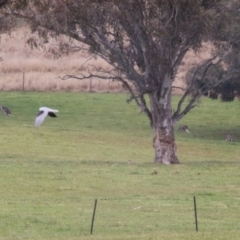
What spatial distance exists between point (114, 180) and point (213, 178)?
10.1 feet

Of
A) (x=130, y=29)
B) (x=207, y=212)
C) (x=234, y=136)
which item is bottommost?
(x=234, y=136)

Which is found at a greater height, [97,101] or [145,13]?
[145,13]

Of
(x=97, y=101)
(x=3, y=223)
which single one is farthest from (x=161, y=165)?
(x=97, y=101)

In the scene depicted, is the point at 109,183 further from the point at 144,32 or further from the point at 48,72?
the point at 48,72

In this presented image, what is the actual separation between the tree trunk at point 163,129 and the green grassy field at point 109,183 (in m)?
0.76

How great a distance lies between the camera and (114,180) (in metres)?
23.0

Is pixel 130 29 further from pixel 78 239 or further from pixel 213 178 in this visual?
pixel 78 239

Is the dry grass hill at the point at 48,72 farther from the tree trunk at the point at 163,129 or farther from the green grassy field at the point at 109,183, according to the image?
the tree trunk at the point at 163,129

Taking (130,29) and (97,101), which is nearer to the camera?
(130,29)

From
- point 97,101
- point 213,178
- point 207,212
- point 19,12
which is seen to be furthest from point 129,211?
point 97,101

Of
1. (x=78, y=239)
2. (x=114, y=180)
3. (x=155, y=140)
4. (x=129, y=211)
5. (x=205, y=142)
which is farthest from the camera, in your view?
(x=205, y=142)

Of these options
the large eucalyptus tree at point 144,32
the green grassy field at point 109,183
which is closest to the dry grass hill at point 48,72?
the green grassy field at point 109,183

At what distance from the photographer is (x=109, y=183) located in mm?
22500

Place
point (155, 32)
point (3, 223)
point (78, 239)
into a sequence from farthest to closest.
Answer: point (155, 32), point (3, 223), point (78, 239)
